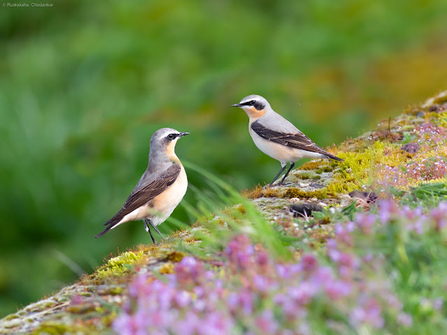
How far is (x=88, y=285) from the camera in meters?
5.74

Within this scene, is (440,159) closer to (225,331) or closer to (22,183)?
(225,331)

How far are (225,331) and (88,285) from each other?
8.37 ft

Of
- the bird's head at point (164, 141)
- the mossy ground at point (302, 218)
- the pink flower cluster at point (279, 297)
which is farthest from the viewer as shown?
the bird's head at point (164, 141)

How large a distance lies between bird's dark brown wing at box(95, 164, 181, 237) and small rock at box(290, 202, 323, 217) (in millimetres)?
2083

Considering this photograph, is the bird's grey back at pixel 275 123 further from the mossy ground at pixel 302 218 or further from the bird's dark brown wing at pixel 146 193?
the bird's dark brown wing at pixel 146 193

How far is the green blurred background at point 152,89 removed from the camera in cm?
1167

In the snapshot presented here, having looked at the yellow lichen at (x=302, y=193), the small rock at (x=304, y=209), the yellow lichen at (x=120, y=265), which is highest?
the yellow lichen at (x=120, y=265)

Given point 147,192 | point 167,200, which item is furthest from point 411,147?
point 147,192

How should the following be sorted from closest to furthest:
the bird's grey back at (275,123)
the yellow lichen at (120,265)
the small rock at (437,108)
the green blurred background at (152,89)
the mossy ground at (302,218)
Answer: the mossy ground at (302,218) → the yellow lichen at (120,265) → the bird's grey back at (275,123) → the small rock at (437,108) → the green blurred background at (152,89)

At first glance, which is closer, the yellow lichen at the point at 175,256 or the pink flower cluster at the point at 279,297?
the pink flower cluster at the point at 279,297

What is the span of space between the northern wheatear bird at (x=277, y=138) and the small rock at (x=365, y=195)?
4.31ft

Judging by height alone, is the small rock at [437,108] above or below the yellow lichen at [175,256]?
below

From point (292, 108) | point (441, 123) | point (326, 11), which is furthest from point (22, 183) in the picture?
point (326, 11)

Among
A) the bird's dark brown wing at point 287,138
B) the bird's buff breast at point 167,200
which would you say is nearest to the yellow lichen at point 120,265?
the bird's buff breast at point 167,200
